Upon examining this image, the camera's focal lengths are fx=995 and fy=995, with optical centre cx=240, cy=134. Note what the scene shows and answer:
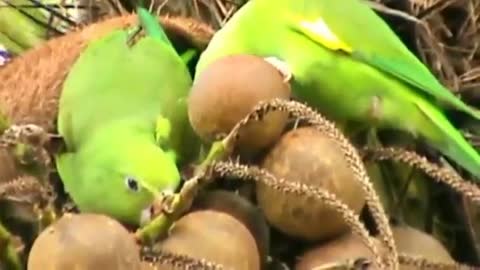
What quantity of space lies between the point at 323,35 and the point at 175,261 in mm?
193

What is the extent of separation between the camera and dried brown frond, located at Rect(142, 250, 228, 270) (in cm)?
47

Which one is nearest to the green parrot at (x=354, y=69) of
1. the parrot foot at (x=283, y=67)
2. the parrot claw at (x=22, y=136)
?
the parrot foot at (x=283, y=67)

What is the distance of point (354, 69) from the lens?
59cm

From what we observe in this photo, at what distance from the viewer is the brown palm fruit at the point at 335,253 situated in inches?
19.8

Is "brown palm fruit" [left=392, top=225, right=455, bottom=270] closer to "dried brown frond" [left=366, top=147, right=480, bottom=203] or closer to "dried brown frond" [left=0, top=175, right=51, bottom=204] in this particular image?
"dried brown frond" [left=366, top=147, right=480, bottom=203]

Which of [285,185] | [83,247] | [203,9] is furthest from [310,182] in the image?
[203,9]

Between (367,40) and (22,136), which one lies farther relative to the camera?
(367,40)

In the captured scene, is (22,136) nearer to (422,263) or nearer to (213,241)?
(213,241)

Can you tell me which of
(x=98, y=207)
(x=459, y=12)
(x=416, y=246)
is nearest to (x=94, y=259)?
(x=98, y=207)

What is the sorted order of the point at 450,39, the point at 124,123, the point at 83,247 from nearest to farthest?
1. the point at 83,247
2. the point at 124,123
3. the point at 450,39

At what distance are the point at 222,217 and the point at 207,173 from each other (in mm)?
27

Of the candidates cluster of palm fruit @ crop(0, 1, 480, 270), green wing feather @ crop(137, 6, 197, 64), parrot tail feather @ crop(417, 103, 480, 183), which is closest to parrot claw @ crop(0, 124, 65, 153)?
cluster of palm fruit @ crop(0, 1, 480, 270)

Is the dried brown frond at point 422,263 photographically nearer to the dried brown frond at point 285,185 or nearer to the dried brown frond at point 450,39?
the dried brown frond at point 285,185

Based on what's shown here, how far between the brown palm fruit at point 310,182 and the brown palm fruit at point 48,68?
16 cm
